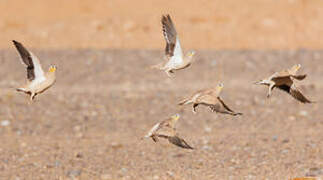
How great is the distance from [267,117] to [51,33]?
16.1 metres

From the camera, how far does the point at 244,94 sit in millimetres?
16156

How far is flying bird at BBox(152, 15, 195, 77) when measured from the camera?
6.48m

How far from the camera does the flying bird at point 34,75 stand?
650cm

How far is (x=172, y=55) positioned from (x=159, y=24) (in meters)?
21.9

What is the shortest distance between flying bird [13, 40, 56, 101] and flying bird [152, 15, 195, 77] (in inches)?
32.5

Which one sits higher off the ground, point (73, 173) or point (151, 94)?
point (151, 94)

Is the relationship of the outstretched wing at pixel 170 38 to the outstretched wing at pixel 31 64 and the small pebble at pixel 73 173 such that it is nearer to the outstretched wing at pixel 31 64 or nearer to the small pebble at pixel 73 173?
the outstretched wing at pixel 31 64

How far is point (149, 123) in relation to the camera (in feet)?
43.3

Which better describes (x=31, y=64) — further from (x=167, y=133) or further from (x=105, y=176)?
(x=105, y=176)

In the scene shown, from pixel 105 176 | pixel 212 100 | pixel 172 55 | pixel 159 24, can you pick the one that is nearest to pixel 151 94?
pixel 105 176

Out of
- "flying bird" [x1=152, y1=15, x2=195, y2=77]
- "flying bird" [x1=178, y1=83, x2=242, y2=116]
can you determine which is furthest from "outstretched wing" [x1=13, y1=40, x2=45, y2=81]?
"flying bird" [x1=178, y1=83, x2=242, y2=116]

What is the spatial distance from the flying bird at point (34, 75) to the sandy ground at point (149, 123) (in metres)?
2.16

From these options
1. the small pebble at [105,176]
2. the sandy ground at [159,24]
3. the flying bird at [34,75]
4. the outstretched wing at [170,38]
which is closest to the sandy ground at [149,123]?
the small pebble at [105,176]

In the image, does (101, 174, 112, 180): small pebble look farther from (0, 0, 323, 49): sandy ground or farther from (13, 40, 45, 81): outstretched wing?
(0, 0, 323, 49): sandy ground
